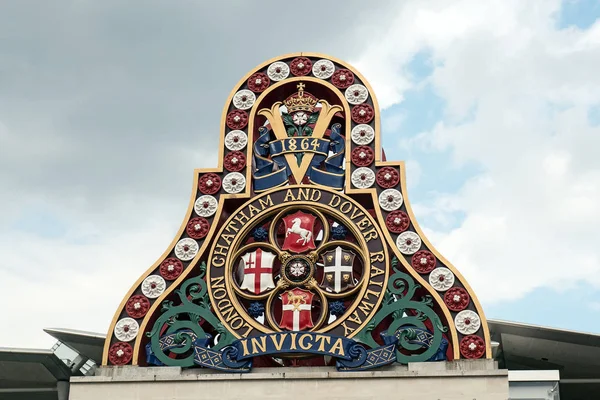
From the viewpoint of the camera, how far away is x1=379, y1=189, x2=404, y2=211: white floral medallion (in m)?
36.2

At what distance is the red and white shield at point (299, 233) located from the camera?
3606cm

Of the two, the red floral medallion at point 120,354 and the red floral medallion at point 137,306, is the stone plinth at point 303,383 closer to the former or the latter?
the red floral medallion at point 120,354

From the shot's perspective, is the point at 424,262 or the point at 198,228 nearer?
the point at 424,262

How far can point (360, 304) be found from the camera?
34.6 meters

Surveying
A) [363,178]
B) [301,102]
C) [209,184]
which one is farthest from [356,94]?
[209,184]

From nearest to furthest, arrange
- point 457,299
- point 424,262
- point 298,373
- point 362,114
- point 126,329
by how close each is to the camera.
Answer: point 298,373 → point 457,299 → point 424,262 → point 126,329 → point 362,114

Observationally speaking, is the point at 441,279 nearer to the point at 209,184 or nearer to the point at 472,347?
the point at 472,347

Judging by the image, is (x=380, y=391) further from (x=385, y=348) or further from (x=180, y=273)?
(x=180, y=273)

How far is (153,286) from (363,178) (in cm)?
752

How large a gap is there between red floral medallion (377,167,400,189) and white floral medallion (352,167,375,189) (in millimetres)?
226

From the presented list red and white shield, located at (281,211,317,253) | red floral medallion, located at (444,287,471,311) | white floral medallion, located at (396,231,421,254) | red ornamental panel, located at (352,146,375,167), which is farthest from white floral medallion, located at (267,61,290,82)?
red floral medallion, located at (444,287,471,311)

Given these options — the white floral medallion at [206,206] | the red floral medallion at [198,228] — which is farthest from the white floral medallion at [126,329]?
the white floral medallion at [206,206]

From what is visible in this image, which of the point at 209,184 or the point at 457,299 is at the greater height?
the point at 209,184

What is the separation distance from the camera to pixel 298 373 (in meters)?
33.6
